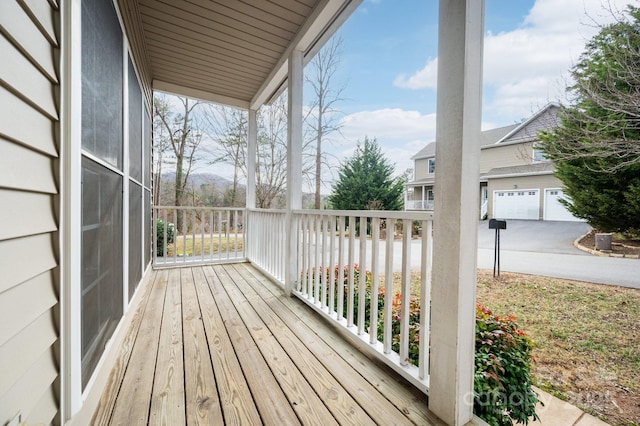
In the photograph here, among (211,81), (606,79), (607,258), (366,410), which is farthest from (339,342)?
(211,81)

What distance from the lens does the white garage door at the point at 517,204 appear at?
1.41 metres

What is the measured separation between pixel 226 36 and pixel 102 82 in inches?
67.8

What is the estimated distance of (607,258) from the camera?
1208mm

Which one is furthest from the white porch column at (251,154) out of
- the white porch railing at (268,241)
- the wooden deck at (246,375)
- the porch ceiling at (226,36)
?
the wooden deck at (246,375)

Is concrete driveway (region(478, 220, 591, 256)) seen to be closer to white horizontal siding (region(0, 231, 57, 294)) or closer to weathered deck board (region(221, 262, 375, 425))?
weathered deck board (region(221, 262, 375, 425))

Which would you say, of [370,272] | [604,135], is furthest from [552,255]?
[370,272]

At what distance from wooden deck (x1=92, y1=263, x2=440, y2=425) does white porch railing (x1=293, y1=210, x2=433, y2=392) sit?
12cm

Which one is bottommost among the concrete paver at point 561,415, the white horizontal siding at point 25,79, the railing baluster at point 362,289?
the concrete paver at point 561,415

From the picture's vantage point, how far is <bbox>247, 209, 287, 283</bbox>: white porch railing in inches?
124

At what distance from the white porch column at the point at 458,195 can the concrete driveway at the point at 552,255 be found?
0.21m

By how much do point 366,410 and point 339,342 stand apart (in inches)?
25.0

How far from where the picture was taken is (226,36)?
2.71 metres

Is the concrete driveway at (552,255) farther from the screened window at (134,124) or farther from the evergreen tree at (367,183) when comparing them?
the screened window at (134,124)

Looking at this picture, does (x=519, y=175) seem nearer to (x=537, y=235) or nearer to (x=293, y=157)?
(x=537, y=235)
